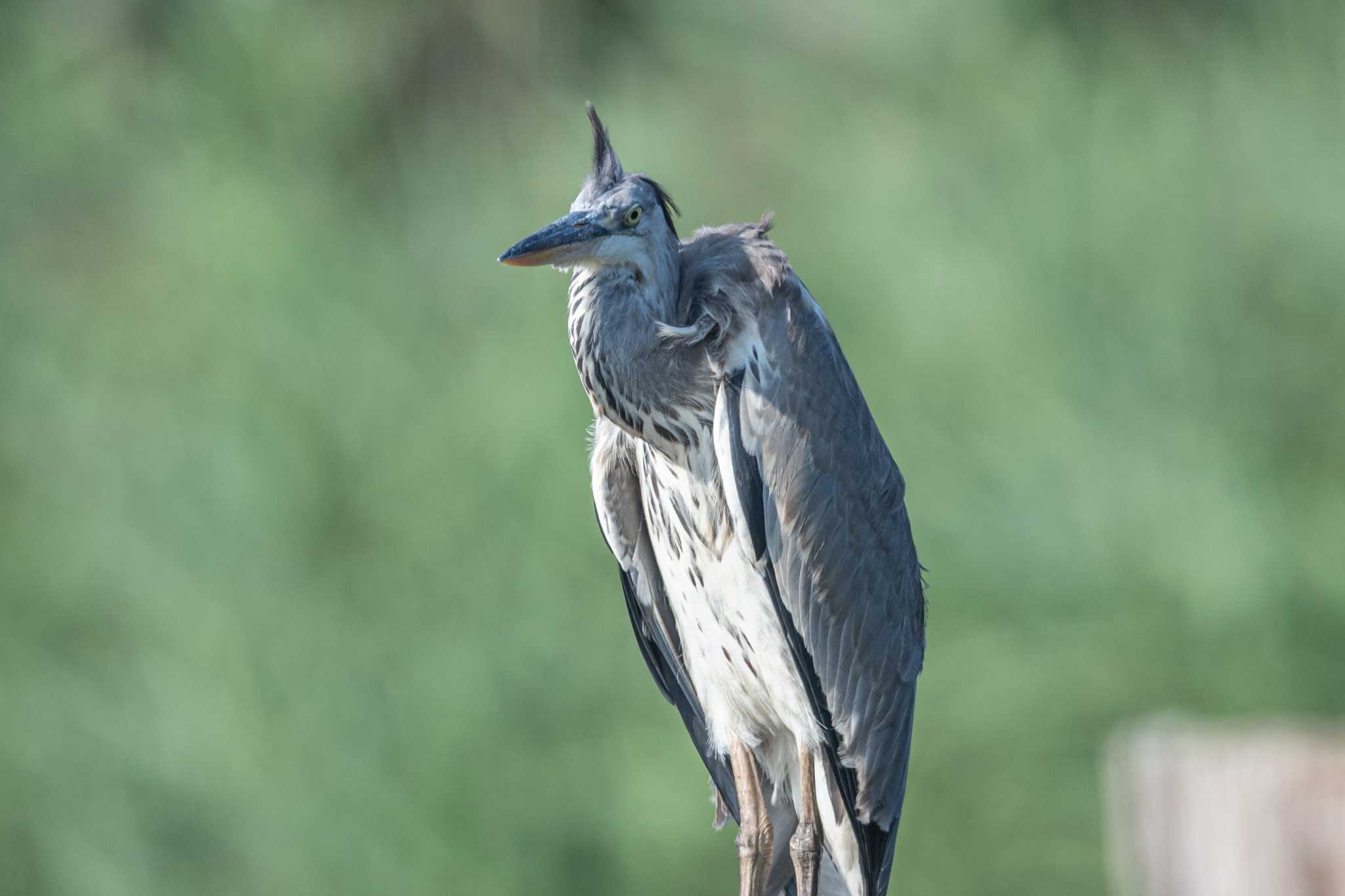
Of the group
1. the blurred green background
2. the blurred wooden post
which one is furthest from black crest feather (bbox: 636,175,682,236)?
the blurred green background

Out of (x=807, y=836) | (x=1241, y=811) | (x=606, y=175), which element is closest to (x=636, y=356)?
(x=606, y=175)

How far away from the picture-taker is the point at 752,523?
1.93 m

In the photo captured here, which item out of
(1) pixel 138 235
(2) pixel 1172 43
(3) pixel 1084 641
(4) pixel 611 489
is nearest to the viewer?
(4) pixel 611 489

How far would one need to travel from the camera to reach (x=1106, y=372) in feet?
17.1

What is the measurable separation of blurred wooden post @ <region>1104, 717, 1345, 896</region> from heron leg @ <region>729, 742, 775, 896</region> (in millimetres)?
1234

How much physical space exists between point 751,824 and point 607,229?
960mm

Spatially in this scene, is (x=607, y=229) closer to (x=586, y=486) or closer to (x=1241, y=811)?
(x=1241, y=811)

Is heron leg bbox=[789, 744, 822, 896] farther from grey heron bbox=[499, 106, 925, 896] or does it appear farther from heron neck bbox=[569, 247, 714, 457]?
heron neck bbox=[569, 247, 714, 457]

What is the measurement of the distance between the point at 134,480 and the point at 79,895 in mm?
1597

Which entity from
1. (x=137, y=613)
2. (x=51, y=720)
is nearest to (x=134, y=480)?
(x=137, y=613)

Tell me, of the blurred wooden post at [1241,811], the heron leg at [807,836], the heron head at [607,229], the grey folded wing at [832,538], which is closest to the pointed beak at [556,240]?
the heron head at [607,229]

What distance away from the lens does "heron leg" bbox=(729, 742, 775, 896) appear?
220cm

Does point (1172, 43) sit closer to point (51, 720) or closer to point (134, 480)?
point (134, 480)

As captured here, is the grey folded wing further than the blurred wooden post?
No
